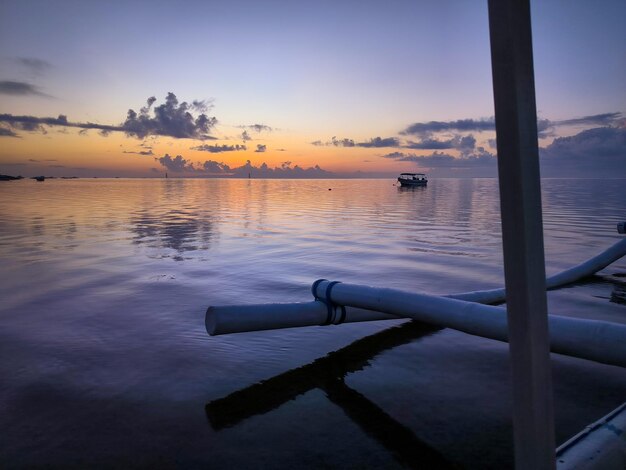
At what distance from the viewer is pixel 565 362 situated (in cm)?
584

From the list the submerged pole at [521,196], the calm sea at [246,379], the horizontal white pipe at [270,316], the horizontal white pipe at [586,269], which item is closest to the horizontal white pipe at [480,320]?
the horizontal white pipe at [270,316]

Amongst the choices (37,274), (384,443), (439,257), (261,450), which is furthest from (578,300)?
(37,274)

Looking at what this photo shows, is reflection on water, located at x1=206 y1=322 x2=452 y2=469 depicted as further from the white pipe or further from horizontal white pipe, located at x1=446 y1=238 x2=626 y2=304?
horizontal white pipe, located at x1=446 y1=238 x2=626 y2=304

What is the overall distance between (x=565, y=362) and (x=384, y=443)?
3.15 m

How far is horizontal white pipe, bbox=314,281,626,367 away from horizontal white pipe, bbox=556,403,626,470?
76 centimetres

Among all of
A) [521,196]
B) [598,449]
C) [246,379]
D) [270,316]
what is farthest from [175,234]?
[521,196]

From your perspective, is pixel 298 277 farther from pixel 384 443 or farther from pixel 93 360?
pixel 384 443

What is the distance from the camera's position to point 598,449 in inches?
120

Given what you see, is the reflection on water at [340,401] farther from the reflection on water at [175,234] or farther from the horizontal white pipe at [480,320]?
the reflection on water at [175,234]

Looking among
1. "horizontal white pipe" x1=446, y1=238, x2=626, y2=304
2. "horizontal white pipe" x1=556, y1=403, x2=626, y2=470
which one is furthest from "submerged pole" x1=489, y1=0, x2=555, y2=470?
"horizontal white pipe" x1=446, y1=238, x2=626, y2=304

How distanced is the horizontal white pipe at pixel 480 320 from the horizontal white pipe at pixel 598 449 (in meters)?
0.76

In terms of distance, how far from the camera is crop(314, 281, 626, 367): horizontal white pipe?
4.07 meters

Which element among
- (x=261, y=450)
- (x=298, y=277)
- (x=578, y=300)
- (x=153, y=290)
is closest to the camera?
(x=261, y=450)

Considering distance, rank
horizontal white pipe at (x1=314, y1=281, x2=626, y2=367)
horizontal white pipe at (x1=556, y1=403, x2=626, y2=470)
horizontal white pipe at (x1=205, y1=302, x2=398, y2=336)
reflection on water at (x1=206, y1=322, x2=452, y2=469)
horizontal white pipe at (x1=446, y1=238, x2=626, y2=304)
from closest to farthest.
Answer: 1. horizontal white pipe at (x1=556, y1=403, x2=626, y2=470)
2. reflection on water at (x1=206, y1=322, x2=452, y2=469)
3. horizontal white pipe at (x1=314, y1=281, x2=626, y2=367)
4. horizontal white pipe at (x1=205, y1=302, x2=398, y2=336)
5. horizontal white pipe at (x1=446, y1=238, x2=626, y2=304)
